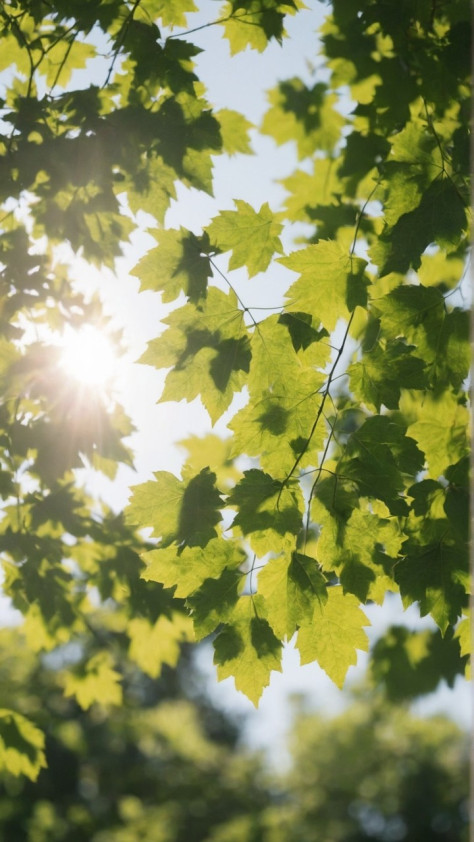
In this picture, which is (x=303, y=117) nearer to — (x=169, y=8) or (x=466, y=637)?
(x=169, y=8)

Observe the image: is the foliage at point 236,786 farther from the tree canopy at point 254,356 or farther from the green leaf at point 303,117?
the green leaf at point 303,117

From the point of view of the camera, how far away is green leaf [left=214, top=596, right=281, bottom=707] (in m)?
1.64

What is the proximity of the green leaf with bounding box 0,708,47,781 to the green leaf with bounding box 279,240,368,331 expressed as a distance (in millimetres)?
2472

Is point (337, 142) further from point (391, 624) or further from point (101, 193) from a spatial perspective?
point (391, 624)

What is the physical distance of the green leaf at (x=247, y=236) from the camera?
1.91 m

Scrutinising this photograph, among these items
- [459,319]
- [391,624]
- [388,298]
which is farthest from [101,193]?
[391,624]

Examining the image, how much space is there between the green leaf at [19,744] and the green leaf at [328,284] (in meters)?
2.47

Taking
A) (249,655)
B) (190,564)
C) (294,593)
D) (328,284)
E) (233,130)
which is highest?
(233,130)

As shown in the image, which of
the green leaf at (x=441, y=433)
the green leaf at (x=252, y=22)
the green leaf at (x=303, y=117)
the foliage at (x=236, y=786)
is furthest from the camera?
the foliage at (x=236, y=786)

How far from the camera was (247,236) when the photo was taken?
1.93 m

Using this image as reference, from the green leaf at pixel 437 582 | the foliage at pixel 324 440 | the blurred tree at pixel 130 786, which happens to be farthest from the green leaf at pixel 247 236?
the blurred tree at pixel 130 786

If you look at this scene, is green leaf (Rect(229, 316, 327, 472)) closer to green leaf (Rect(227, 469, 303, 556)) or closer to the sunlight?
green leaf (Rect(227, 469, 303, 556))

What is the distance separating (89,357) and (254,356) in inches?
61.7

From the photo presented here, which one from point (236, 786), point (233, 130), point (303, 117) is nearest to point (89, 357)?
point (233, 130)
